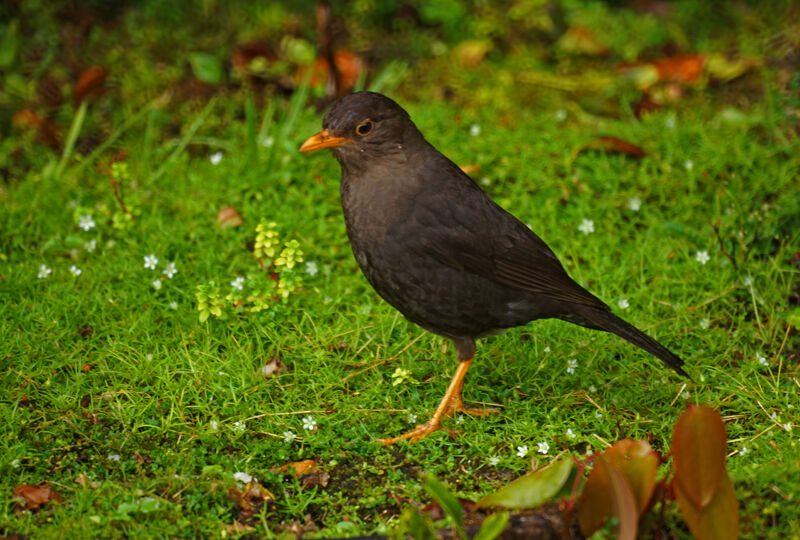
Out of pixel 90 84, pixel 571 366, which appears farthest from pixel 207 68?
pixel 571 366

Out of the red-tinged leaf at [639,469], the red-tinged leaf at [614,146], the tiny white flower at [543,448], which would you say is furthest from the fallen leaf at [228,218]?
the red-tinged leaf at [639,469]

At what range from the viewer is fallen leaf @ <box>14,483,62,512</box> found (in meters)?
3.55

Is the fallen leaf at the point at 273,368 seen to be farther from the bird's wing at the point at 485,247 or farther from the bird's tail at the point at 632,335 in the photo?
the bird's tail at the point at 632,335

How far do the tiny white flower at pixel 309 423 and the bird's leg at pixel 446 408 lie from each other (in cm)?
32

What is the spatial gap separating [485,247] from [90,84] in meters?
4.19

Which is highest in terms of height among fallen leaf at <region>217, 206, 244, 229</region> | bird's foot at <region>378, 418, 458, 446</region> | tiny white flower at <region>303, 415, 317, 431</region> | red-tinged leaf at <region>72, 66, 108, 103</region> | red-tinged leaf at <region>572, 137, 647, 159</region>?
red-tinged leaf at <region>72, 66, 108, 103</region>

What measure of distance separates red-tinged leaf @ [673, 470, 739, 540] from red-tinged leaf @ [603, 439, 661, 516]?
113 mm

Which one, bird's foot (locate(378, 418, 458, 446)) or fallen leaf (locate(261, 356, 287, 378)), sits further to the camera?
fallen leaf (locate(261, 356, 287, 378))

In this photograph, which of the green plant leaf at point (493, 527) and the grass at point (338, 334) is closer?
the green plant leaf at point (493, 527)

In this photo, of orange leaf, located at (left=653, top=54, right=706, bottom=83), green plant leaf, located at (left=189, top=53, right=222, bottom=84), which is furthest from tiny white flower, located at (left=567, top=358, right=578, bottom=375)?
green plant leaf, located at (left=189, top=53, right=222, bottom=84)

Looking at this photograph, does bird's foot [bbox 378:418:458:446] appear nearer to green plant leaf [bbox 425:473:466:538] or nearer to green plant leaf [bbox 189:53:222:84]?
green plant leaf [bbox 425:473:466:538]

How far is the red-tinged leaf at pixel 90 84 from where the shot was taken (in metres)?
7.05

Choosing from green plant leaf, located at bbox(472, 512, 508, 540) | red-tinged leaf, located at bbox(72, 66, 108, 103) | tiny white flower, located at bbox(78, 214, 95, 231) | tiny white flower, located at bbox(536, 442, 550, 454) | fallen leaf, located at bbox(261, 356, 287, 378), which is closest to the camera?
green plant leaf, located at bbox(472, 512, 508, 540)

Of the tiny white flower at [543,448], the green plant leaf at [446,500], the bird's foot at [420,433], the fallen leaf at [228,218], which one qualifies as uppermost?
the fallen leaf at [228,218]
